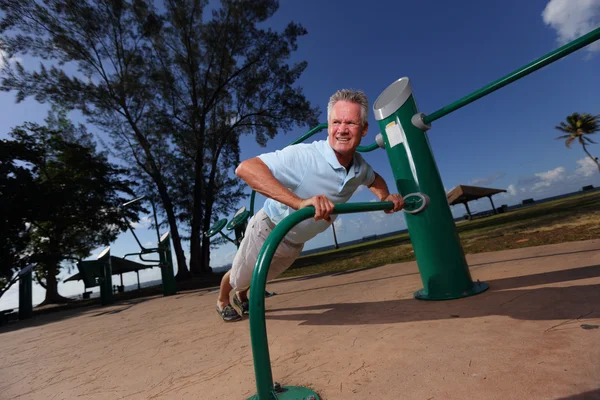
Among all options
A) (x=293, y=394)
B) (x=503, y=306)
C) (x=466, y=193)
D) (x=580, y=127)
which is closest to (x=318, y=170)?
(x=293, y=394)

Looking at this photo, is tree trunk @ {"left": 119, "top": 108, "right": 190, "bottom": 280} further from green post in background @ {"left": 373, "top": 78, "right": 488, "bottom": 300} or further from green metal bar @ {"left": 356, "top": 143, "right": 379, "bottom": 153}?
green post in background @ {"left": 373, "top": 78, "right": 488, "bottom": 300}

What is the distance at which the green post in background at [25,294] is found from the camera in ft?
19.3

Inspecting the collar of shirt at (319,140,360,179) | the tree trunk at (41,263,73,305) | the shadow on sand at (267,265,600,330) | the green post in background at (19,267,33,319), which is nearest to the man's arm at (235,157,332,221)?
the collar of shirt at (319,140,360,179)

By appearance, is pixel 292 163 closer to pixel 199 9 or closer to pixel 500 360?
pixel 500 360

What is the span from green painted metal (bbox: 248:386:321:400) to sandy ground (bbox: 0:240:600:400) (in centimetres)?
4

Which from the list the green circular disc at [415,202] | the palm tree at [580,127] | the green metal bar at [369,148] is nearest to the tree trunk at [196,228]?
the green metal bar at [369,148]

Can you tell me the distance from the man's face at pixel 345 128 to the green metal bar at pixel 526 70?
0.59 meters

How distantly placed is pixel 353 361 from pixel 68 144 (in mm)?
14647

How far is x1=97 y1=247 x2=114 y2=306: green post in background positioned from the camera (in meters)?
5.81

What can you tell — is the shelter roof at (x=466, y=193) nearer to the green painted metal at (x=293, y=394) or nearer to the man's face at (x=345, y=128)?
the man's face at (x=345, y=128)

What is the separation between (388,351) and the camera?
1.00 metres

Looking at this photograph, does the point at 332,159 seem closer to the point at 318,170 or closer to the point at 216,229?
the point at 318,170

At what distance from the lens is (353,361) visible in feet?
3.23

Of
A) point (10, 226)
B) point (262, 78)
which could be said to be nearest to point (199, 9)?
point (262, 78)
